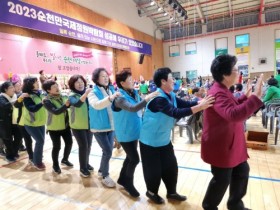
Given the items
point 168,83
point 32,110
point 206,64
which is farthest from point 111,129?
point 206,64

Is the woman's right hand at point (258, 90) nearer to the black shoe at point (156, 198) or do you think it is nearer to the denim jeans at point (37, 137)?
the black shoe at point (156, 198)

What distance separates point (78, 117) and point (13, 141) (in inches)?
78.8

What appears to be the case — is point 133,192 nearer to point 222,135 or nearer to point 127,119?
point 127,119

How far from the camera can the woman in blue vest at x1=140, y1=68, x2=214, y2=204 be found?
1.92 m

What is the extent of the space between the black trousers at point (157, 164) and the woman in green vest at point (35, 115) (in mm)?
1780

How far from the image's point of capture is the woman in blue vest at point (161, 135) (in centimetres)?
192

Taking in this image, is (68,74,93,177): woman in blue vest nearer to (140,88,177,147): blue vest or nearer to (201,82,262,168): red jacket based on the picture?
(140,88,177,147): blue vest

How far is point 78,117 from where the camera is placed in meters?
2.88

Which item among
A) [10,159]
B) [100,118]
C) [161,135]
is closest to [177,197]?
[161,135]

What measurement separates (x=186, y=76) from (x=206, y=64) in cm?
166

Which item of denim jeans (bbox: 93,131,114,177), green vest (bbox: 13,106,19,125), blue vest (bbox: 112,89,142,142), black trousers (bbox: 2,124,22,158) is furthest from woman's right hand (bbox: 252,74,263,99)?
black trousers (bbox: 2,124,22,158)

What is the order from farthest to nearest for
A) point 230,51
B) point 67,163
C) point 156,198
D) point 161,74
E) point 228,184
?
1. point 230,51
2. point 67,163
3. point 156,198
4. point 161,74
5. point 228,184

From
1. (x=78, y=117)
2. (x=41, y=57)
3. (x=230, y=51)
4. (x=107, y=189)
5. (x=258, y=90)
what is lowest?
(x=107, y=189)

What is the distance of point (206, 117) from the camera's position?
1705mm
